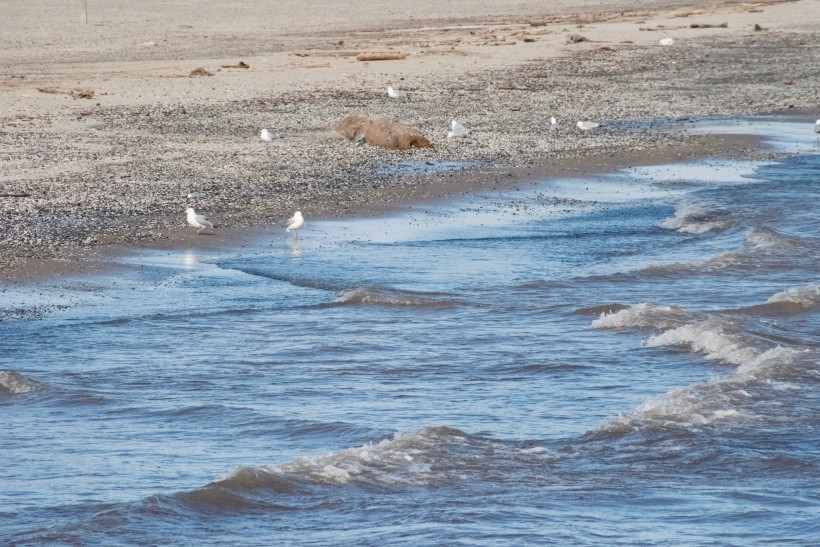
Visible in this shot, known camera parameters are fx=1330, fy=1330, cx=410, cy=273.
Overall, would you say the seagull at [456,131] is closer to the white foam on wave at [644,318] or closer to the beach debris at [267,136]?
the beach debris at [267,136]

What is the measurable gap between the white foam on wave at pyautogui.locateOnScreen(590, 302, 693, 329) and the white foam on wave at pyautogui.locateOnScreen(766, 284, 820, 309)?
925 mm

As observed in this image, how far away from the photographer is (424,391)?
7355mm

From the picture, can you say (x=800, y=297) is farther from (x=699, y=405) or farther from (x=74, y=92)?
(x=74, y=92)

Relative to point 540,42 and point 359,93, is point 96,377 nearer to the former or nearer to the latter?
point 359,93

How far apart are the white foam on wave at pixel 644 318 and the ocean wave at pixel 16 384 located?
369 centimetres

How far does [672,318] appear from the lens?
896cm

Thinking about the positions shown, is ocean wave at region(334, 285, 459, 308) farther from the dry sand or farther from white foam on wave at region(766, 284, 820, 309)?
white foam on wave at region(766, 284, 820, 309)

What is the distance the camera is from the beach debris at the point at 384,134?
15.5 metres

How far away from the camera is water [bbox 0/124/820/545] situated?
5.58 metres

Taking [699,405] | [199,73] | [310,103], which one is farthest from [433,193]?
[199,73]

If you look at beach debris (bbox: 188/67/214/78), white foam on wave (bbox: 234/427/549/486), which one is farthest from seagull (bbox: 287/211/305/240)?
beach debris (bbox: 188/67/214/78)

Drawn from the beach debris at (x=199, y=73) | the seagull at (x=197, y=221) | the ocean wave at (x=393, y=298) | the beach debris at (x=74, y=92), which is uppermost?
the beach debris at (x=199, y=73)

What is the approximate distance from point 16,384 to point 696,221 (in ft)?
24.0

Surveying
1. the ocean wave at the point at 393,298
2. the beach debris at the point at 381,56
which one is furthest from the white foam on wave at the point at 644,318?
the beach debris at the point at 381,56
